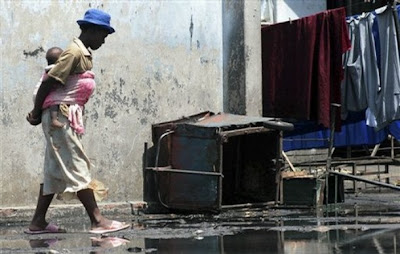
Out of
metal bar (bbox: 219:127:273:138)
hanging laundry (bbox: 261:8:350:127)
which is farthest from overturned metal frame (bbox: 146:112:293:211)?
hanging laundry (bbox: 261:8:350:127)

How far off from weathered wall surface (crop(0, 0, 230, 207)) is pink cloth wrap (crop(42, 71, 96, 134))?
65.5 inches

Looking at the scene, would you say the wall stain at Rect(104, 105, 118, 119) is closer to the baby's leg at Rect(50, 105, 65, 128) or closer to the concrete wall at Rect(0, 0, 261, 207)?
the concrete wall at Rect(0, 0, 261, 207)

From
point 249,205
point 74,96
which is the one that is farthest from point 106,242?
point 249,205

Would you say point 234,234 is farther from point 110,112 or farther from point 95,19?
point 110,112

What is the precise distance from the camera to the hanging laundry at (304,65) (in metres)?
9.09

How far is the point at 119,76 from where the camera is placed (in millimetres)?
8148

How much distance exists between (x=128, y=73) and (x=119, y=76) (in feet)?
0.35

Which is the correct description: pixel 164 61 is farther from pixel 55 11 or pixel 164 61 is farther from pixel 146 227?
pixel 146 227

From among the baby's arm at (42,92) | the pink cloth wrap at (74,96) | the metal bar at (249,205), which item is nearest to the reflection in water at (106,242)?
the pink cloth wrap at (74,96)

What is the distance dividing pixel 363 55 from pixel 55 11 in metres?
3.60

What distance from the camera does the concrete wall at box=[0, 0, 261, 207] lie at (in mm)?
7621

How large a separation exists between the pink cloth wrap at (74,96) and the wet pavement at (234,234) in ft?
2.94

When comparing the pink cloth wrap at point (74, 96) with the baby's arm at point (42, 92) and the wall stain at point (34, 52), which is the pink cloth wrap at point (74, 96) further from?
the wall stain at point (34, 52)

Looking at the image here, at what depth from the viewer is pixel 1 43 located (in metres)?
7.57
